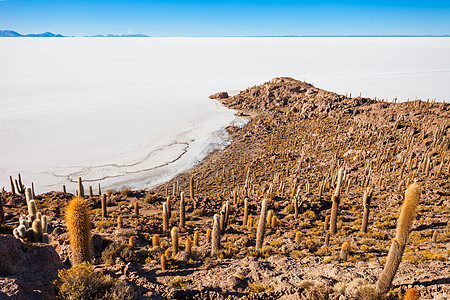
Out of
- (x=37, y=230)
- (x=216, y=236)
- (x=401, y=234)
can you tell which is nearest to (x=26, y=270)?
(x=37, y=230)

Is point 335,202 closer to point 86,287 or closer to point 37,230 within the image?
point 86,287

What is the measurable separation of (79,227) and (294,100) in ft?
174

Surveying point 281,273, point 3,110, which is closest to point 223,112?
point 3,110

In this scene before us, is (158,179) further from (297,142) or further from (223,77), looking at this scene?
(223,77)

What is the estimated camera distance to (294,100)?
56.8 m

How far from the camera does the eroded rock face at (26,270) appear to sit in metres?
6.77

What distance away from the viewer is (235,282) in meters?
9.20

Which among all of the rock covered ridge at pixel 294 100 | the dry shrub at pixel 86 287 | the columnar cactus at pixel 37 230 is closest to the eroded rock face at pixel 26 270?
the dry shrub at pixel 86 287

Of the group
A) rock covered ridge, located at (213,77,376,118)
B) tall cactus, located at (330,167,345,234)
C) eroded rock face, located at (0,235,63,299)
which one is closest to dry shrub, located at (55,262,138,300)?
eroded rock face, located at (0,235,63,299)

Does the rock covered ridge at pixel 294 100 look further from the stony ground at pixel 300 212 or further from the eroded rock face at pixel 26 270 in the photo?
the eroded rock face at pixel 26 270

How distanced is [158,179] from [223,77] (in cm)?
9053

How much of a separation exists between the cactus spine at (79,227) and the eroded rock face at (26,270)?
2.25 ft

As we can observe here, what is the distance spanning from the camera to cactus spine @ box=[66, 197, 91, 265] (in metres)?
8.72

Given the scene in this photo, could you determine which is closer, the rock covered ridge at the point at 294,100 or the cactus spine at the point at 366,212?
the cactus spine at the point at 366,212
